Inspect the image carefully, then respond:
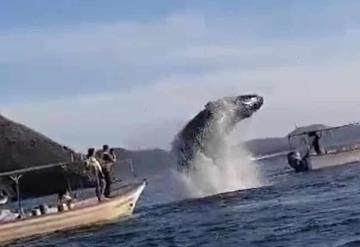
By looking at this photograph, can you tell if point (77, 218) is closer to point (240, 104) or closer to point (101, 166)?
point (101, 166)

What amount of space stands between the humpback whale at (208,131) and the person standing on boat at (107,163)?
14.4 meters

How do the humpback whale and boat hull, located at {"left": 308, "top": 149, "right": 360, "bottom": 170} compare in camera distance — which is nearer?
the humpback whale

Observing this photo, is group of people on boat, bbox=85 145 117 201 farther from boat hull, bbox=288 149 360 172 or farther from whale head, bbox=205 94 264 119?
boat hull, bbox=288 149 360 172

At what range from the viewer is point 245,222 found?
4306cm

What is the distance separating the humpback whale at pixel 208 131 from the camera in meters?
67.1

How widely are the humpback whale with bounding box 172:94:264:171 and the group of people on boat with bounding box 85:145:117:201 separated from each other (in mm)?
14492

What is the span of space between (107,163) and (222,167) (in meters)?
16.6

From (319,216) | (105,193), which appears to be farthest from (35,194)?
(319,216)

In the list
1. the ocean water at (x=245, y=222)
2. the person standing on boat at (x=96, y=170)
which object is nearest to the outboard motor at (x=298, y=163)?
the ocean water at (x=245, y=222)

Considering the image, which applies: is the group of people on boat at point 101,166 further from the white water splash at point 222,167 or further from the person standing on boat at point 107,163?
the white water splash at point 222,167

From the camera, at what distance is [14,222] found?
4700cm

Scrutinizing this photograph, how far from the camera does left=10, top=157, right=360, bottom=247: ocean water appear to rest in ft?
121

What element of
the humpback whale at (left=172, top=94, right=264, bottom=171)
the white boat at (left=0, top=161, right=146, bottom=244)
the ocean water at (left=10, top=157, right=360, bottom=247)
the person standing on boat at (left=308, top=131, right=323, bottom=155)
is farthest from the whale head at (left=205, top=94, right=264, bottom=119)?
the white boat at (left=0, top=161, right=146, bottom=244)

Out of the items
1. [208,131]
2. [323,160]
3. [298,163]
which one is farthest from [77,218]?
[323,160]
